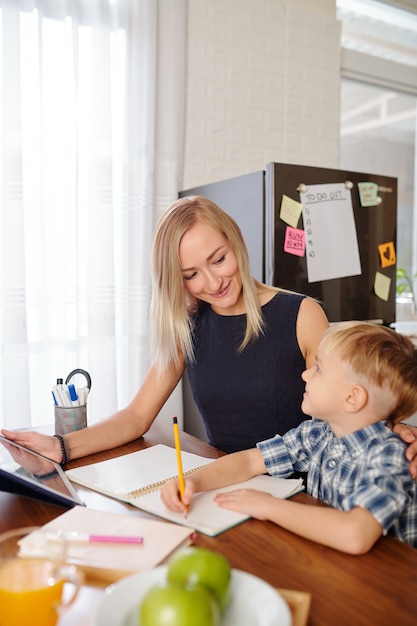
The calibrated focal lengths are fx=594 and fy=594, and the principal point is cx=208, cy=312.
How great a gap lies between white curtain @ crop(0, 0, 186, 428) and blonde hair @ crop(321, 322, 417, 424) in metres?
1.79

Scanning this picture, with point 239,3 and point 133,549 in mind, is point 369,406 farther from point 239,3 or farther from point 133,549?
point 239,3

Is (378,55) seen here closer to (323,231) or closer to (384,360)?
(323,231)

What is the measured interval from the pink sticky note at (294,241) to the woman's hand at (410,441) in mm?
1329

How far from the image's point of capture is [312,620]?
2.14 ft

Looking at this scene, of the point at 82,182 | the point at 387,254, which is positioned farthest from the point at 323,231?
the point at 82,182

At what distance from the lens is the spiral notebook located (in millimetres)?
914

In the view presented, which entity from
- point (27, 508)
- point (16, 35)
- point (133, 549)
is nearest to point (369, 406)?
point (133, 549)

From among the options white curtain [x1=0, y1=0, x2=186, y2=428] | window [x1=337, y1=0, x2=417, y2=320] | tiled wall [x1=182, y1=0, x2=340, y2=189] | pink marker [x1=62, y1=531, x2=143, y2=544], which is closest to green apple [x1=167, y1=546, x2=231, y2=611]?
pink marker [x1=62, y1=531, x2=143, y2=544]

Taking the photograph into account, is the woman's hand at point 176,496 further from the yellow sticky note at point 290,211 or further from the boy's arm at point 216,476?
the yellow sticky note at point 290,211

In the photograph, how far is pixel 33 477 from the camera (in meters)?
0.99

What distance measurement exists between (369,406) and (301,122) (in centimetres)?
262

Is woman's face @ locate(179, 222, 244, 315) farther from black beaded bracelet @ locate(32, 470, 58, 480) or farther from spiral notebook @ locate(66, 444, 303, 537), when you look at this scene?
black beaded bracelet @ locate(32, 470, 58, 480)

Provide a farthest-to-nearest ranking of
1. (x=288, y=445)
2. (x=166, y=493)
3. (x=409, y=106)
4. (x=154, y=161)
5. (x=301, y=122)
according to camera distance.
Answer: (x=409, y=106) < (x=301, y=122) < (x=154, y=161) < (x=288, y=445) < (x=166, y=493)

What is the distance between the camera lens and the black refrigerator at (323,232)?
2.38 meters
